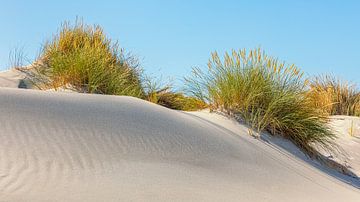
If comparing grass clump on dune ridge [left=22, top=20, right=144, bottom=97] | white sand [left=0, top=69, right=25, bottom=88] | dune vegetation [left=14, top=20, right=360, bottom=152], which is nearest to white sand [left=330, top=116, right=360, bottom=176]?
dune vegetation [left=14, top=20, right=360, bottom=152]

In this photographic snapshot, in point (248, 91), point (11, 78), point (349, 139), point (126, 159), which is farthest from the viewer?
point (11, 78)

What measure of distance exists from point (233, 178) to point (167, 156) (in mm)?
490

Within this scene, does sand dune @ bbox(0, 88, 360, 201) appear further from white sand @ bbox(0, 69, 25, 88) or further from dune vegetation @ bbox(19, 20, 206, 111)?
white sand @ bbox(0, 69, 25, 88)

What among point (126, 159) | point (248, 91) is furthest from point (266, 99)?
point (126, 159)

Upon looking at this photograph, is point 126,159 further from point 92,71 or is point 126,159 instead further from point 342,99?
point 342,99

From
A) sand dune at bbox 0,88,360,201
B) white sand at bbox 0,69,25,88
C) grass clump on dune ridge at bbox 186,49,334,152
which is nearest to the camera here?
sand dune at bbox 0,88,360,201

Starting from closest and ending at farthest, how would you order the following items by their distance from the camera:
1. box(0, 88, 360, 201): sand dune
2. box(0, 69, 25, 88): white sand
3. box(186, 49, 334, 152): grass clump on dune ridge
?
box(0, 88, 360, 201): sand dune
box(186, 49, 334, 152): grass clump on dune ridge
box(0, 69, 25, 88): white sand

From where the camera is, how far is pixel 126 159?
3.33 meters

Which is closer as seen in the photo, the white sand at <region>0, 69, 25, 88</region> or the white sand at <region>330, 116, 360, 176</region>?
the white sand at <region>330, 116, 360, 176</region>

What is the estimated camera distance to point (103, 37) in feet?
33.1

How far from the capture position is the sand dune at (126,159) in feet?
8.91

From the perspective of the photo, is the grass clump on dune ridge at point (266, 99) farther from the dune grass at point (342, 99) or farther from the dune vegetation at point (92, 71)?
the dune grass at point (342, 99)

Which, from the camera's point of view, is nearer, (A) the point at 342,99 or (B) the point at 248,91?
(B) the point at 248,91

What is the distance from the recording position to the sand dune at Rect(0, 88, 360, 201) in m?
2.71
